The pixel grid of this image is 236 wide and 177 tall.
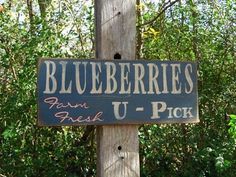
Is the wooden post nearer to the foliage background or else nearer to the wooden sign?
the wooden sign

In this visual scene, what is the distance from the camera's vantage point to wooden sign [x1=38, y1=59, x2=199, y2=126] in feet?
7.68

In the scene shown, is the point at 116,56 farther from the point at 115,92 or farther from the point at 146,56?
the point at 146,56

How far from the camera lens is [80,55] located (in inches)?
220

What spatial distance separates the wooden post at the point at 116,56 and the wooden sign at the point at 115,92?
0.08 metres

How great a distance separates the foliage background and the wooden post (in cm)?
208

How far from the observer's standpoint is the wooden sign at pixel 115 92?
Answer: 2.34 m

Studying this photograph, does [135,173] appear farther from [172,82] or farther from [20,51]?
[20,51]

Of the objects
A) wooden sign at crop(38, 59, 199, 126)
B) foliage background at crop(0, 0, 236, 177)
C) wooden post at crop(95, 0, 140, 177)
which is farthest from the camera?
foliage background at crop(0, 0, 236, 177)

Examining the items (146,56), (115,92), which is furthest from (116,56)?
(146,56)

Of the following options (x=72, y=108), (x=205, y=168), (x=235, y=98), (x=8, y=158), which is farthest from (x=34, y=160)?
(x=72, y=108)

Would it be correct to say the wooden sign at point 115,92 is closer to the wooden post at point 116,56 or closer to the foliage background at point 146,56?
the wooden post at point 116,56

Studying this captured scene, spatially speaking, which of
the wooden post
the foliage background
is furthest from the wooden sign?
the foliage background

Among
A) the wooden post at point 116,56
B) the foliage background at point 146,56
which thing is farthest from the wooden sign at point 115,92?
the foliage background at point 146,56

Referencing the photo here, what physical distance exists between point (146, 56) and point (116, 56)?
3125 mm
